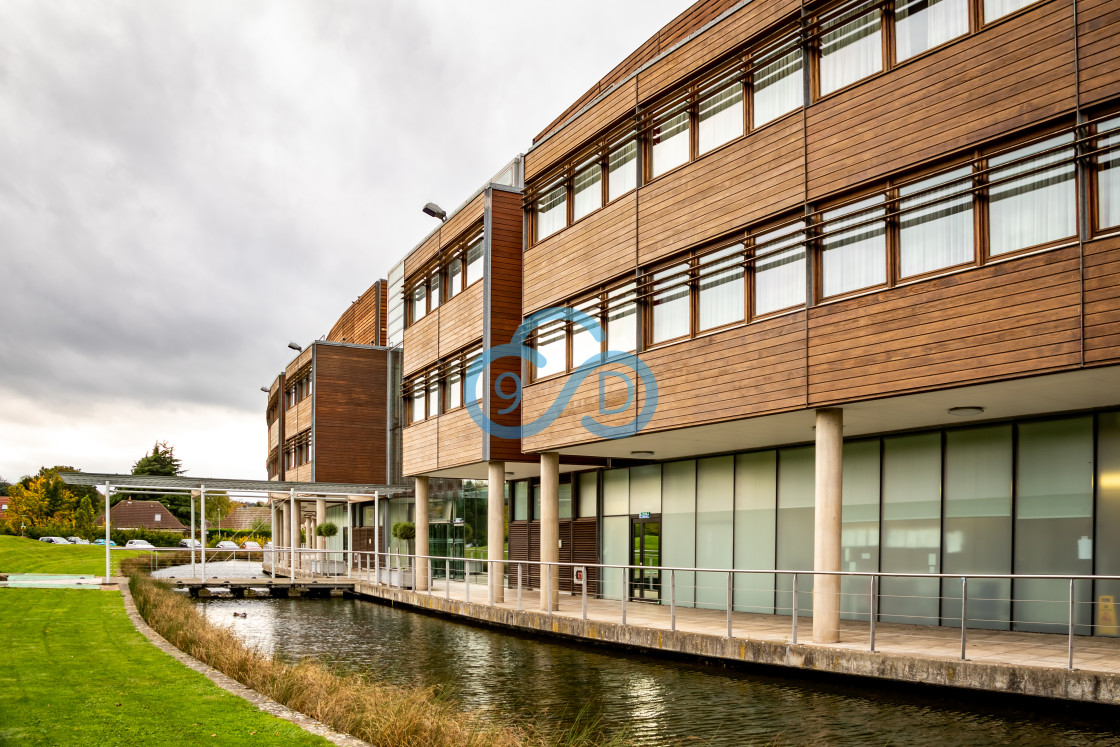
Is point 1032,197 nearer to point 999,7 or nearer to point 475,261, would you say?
point 999,7

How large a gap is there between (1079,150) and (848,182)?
3254mm

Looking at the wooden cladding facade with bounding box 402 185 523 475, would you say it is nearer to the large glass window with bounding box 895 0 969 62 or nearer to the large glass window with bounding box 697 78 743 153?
the large glass window with bounding box 697 78 743 153

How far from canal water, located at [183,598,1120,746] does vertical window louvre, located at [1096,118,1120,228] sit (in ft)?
17.6

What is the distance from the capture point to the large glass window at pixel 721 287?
1622cm

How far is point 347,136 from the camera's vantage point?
73.3 feet

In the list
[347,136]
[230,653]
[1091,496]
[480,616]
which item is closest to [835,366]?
[1091,496]

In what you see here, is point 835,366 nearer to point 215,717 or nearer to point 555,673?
point 555,673

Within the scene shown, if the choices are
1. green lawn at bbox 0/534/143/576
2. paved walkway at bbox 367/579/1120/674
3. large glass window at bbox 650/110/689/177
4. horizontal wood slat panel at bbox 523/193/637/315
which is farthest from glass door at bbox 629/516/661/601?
green lawn at bbox 0/534/143/576

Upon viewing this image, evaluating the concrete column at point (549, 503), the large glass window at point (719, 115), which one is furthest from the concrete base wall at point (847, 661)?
the large glass window at point (719, 115)

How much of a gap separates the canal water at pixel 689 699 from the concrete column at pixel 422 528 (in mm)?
8903

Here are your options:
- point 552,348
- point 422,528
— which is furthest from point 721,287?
point 422,528

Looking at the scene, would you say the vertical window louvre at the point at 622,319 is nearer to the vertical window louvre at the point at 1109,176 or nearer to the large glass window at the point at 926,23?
the large glass window at the point at 926,23

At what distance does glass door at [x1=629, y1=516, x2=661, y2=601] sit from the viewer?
2273 cm

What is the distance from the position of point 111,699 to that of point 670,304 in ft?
37.4
